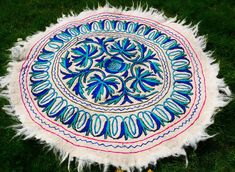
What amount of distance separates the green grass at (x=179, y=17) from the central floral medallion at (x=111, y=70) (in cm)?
41

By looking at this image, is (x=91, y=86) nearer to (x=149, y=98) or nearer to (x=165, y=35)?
(x=149, y=98)

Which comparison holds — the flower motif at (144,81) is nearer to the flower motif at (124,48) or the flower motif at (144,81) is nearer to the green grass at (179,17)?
the flower motif at (124,48)

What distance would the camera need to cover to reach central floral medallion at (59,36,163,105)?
103 inches

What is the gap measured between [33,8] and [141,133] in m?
1.53

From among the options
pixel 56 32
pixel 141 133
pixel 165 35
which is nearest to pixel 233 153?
pixel 141 133

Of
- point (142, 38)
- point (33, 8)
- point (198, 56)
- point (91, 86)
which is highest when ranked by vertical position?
point (33, 8)

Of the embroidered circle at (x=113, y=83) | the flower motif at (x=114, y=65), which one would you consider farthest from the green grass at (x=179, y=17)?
the flower motif at (x=114, y=65)

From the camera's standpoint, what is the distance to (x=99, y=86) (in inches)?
105

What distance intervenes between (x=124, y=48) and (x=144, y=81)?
0.36 metres

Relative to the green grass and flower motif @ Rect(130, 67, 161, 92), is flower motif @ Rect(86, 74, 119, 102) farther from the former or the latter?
the green grass

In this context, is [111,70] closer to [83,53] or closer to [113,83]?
[113,83]

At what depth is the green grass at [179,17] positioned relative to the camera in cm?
224

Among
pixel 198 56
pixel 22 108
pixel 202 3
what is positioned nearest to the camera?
pixel 22 108

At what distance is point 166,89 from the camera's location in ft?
8.64
